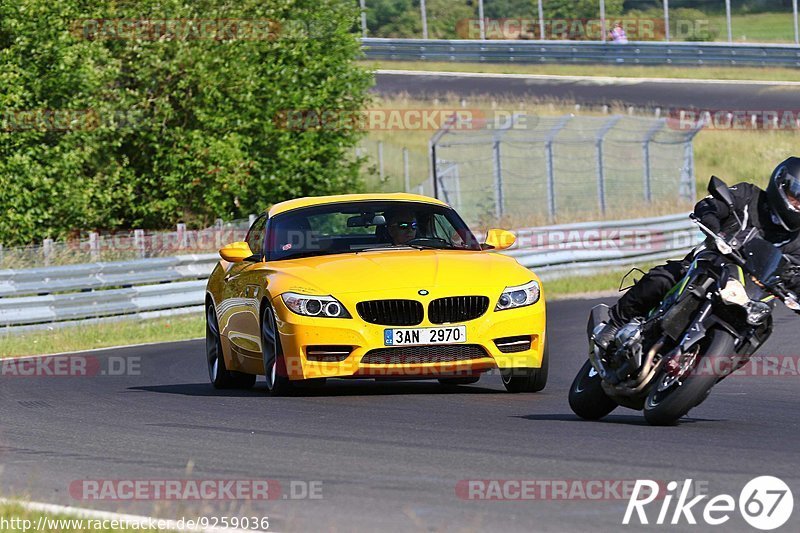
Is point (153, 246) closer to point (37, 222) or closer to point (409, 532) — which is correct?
point (37, 222)

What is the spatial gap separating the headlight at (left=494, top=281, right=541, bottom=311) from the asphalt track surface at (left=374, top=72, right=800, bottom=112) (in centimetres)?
3186

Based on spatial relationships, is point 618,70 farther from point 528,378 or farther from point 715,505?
point 715,505

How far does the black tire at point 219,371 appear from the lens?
12.4 meters

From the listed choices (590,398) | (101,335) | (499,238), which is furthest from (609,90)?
(590,398)

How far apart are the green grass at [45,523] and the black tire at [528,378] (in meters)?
5.24

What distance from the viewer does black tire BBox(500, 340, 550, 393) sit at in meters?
10.7

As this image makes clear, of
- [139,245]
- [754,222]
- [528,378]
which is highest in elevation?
[754,222]

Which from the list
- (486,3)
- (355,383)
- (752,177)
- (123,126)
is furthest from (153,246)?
(486,3)

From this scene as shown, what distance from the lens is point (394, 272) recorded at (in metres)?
10.5

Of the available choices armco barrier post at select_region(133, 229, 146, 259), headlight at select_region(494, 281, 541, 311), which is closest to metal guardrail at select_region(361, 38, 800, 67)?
armco barrier post at select_region(133, 229, 146, 259)

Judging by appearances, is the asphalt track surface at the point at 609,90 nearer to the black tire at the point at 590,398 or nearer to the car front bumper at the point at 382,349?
the car front bumper at the point at 382,349

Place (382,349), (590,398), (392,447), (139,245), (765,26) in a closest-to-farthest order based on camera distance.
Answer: (392,447)
(590,398)
(382,349)
(139,245)
(765,26)

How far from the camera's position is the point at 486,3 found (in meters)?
54.7

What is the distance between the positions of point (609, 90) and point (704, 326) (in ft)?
131
